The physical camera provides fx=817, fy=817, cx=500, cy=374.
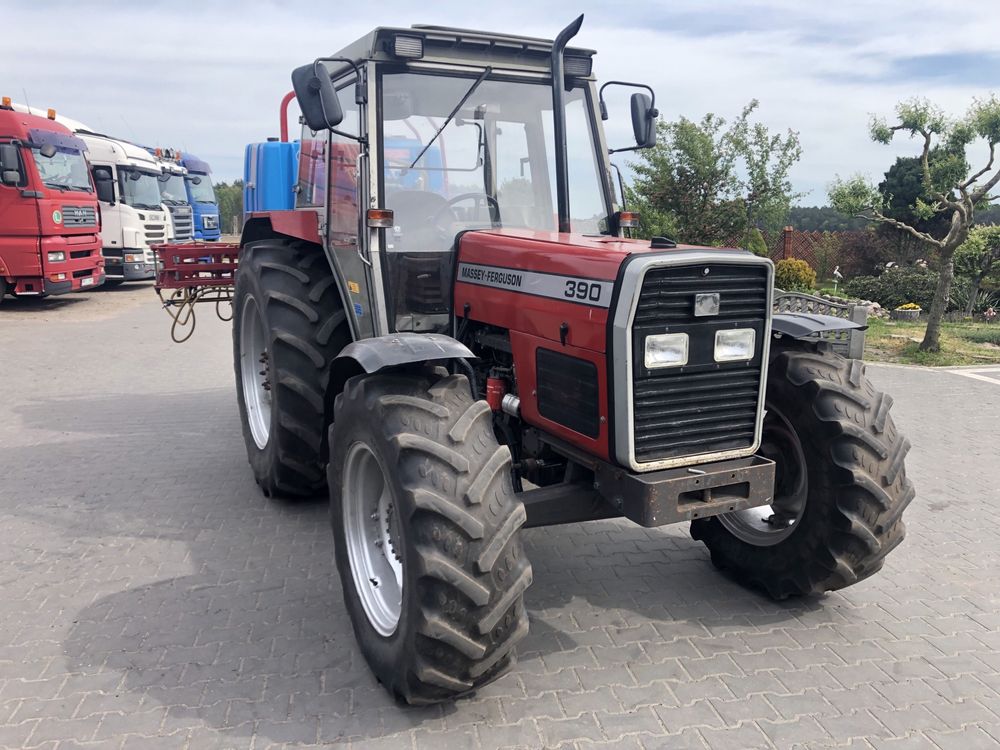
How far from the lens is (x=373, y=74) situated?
13.3 ft

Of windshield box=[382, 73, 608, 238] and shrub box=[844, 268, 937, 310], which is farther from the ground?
windshield box=[382, 73, 608, 238]

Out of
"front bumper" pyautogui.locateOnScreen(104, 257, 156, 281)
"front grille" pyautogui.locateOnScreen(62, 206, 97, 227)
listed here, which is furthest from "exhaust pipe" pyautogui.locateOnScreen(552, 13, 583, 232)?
"front bumper" pyautogui.locateOnScreen(104, 257, 156, 281)

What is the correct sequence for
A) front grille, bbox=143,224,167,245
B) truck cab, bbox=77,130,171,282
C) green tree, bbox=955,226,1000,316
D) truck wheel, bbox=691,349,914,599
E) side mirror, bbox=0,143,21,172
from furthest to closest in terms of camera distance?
front grille, bbox=143,224,167,245, truck cab, bbox=77,130,171,282, green tree, bbox=955,226,1000,316, side mirror, bbox=0,143,21,172, truck wheel, bbox=691,349,914,599

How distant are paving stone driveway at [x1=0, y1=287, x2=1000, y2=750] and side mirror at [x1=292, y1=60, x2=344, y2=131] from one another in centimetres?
223

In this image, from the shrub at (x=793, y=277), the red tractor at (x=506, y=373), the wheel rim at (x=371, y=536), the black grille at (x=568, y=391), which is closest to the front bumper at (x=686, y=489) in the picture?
→ the red tractor at (x=506, y=373)

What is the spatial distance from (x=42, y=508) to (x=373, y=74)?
11.3ft

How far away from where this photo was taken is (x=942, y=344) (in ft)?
41.8

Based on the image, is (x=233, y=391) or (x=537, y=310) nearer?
(x=537, y=310)

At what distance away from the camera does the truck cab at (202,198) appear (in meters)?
24.3

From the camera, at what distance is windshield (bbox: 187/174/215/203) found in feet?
79.7

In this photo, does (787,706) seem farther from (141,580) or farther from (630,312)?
(141,580)

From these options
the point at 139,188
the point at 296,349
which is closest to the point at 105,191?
the point at 139,188

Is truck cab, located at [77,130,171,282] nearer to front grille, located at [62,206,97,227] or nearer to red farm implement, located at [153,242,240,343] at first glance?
front grille, located at [62,206,97,227]

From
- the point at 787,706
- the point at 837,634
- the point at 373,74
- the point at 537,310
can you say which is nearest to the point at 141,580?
the point at 537,310
